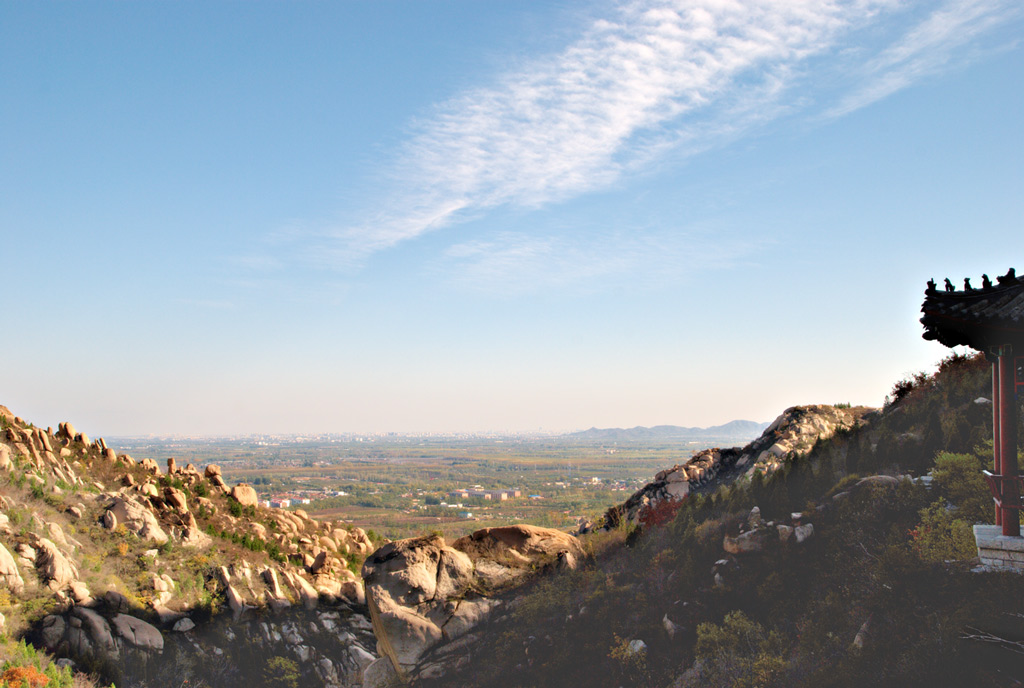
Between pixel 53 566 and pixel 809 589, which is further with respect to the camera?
pixel 53 566

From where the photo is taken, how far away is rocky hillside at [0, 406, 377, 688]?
45.0 feet

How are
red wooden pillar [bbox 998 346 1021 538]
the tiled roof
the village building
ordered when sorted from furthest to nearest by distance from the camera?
1. red wooden pillar [bbox 998 346 1021 538]
2. the village building
3. the tiled roof

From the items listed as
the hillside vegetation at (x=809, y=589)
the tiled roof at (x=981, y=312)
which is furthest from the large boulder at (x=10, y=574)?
the tiled roof at (x=981, y=312)

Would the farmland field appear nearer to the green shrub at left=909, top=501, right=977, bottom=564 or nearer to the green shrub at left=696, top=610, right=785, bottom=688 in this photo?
the green shrub at left=696, top=610, right=785, bottom=688

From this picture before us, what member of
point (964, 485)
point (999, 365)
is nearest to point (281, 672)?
point (964, 485)

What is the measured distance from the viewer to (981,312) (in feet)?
26.8

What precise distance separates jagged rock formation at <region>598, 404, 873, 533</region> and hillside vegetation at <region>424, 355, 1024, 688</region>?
200 cm

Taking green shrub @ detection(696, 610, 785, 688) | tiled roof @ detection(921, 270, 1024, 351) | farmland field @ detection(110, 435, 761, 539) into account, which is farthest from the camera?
farmland field @ detection(110, 435, 761, 539)

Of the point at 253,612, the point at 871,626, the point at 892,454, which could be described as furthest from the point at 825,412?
the point at 253,612

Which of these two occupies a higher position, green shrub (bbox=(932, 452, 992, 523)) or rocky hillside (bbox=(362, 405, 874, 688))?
green shrub (bbox=(932, 452, 992, 523))

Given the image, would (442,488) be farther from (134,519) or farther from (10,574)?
(10,574)

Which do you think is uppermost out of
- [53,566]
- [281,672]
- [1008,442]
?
[1008,442]

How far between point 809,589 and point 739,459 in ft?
28.6

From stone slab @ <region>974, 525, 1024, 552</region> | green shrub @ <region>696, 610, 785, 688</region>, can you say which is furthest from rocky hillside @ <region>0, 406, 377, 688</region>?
stone slab @ <region>974, 525, 1024, 552</region>
